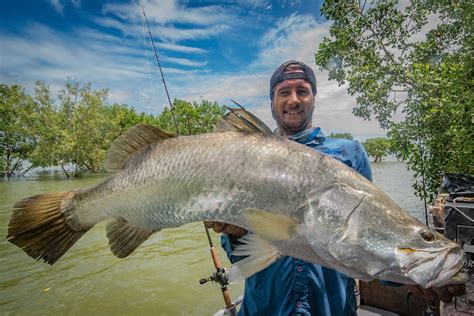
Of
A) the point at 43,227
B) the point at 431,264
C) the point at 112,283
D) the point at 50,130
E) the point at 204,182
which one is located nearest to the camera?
the point at 431,264

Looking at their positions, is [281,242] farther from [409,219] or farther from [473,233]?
[473,233]

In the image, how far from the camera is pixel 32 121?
36.6 m

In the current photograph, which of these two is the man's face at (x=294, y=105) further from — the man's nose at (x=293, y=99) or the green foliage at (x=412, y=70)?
the green foliage at (x=412, y=70)

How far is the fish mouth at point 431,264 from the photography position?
1203 mm

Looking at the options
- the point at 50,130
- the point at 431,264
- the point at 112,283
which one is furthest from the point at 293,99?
the point at 50,130

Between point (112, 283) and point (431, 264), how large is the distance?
7.68 meters

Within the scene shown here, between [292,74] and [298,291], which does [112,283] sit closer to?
[298,291]

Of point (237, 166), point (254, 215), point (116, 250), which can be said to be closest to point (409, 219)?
point (254, 215)

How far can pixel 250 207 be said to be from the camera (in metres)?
1.53

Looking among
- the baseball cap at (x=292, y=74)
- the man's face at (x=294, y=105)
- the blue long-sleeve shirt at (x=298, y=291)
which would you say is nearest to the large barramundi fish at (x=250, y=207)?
the blue long-sleeve shirt at (x=298, y=291)

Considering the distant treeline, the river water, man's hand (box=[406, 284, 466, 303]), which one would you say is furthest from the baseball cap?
the distant treeline

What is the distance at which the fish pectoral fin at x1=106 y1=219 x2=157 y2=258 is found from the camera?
1796mm

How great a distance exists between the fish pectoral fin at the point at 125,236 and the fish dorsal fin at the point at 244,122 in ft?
2.80

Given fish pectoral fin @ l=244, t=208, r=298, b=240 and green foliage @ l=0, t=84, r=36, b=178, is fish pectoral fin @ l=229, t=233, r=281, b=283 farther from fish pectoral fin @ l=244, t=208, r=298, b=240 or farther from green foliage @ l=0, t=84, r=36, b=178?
green foliage @ l=0, t=84, r=36, b=178
